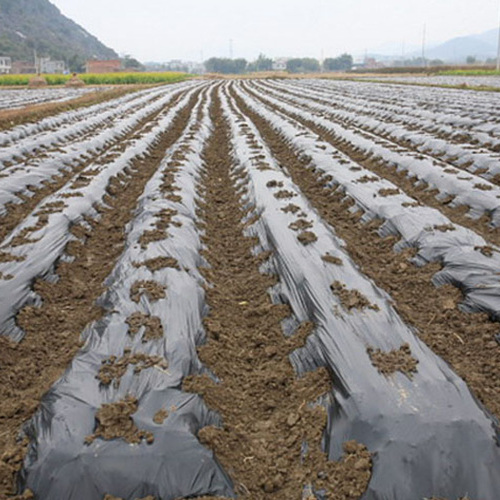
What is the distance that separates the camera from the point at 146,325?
11.0 feet

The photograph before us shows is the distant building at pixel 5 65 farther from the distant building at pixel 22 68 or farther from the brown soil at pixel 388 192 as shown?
the brown soil at pixel 388 192

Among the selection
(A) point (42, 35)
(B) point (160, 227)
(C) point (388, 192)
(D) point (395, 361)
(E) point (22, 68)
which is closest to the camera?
(D) point (395, 361)

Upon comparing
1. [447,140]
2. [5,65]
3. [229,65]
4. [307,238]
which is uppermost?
[229,65]

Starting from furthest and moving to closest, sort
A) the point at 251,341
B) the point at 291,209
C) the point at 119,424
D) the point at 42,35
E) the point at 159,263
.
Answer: the point at 42,35, the point at 291,209, the point at 159,263, the point at 251,341, the point at 119,424

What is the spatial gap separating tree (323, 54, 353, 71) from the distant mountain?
65.7 m

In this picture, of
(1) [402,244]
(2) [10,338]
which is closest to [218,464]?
(2) [10,338]

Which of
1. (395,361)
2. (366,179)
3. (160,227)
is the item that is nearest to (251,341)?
(395,361)

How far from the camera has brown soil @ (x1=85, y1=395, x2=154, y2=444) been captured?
2.36 meters

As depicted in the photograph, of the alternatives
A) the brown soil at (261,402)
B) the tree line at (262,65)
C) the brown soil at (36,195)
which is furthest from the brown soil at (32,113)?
the tree line at (262,65)

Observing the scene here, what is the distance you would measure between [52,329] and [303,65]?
13988 centimetres

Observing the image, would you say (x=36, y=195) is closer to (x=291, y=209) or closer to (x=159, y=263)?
(x=159, y=263)

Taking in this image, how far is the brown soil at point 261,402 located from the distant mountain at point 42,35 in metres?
97.8

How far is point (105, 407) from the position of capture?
2.55 meters

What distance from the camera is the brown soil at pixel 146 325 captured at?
326cm
